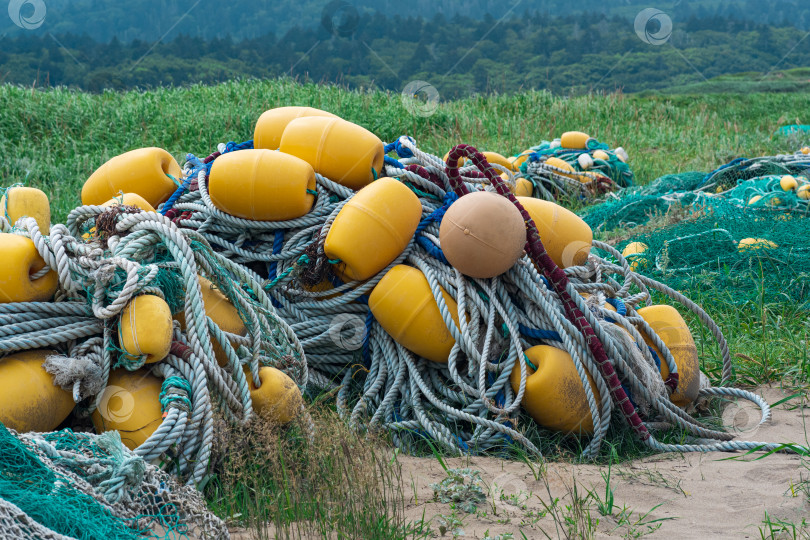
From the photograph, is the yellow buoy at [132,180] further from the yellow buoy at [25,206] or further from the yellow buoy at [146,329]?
the yellow buoy at [146,329]

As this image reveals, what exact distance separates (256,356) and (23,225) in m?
1.02

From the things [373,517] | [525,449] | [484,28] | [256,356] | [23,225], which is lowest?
[525,449]

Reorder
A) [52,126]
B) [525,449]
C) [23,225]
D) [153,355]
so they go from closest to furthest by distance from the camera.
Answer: [153,355], [23,225], [525,449], [52,126]

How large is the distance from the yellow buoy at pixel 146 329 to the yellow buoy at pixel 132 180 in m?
1.65

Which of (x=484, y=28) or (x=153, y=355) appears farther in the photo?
(x=484, y=28)

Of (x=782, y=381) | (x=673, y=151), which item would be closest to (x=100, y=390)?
(x=782, y=381)

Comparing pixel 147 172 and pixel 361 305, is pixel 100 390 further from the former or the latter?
pixel 147 172

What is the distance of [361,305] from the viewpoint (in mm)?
3594

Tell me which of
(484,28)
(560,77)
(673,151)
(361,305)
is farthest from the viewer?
(484,28)

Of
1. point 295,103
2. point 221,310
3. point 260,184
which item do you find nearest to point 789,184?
point 260,184
